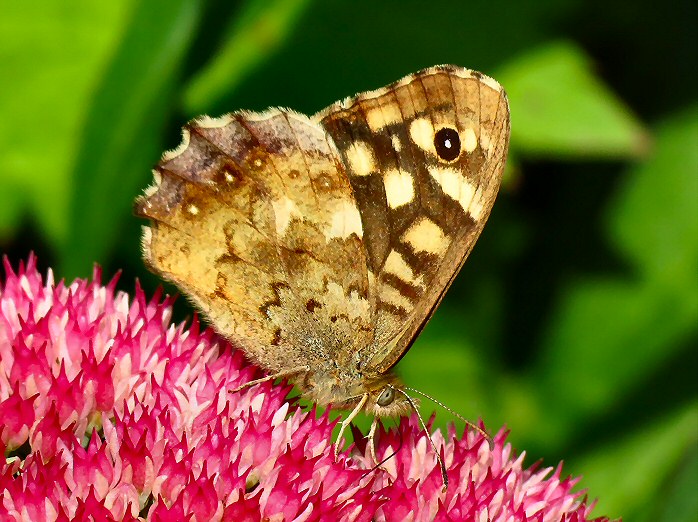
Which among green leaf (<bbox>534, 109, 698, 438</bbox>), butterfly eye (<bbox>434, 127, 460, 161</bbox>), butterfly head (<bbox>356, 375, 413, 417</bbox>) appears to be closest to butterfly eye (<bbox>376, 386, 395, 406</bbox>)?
butterfly head (<bbox>356, 375, 413, 417</bbox>)

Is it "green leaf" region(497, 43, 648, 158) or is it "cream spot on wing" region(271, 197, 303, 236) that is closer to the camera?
"cream spot on wing" region(271, 197, 303, 236)

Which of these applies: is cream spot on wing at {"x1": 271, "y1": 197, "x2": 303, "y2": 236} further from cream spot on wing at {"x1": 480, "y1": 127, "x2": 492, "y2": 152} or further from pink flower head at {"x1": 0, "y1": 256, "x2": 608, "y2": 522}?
cream spot on wing at {"x1": 480, "y1": 127, "x2": 492, "y2": 152}

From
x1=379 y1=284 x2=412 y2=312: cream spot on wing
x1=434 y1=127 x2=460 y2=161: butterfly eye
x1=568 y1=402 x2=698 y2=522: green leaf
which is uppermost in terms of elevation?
x1=434 y1=127 x2=460 y2=161: butterfly eye

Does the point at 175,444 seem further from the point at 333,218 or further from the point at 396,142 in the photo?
the point at 396,142

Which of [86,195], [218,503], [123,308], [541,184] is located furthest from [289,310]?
[541,184]

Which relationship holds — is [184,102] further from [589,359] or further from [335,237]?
[589,359]
